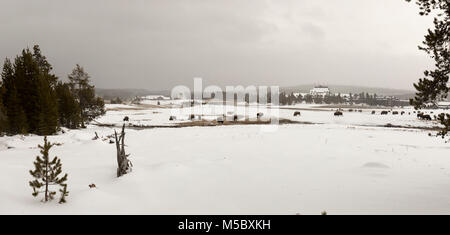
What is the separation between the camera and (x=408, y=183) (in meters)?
11.2

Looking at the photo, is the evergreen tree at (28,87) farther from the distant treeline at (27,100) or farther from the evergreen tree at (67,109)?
the evergreen tree at (67,109)

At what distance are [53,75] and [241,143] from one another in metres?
31.3

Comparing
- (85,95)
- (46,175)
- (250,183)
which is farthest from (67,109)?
(250,183)

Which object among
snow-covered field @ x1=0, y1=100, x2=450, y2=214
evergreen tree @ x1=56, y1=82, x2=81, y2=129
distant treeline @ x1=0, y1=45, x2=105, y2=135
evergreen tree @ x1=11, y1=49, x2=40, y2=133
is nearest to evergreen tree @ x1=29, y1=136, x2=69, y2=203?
snow-covered field @ x1=0, y1=100, x2=450, y2=214

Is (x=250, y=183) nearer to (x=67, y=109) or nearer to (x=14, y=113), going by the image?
(x=14, y=113)

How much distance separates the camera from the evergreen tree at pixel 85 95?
1777 inches

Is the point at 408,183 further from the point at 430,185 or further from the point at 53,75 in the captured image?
the point at 53,75

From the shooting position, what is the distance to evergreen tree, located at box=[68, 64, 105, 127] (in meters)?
45.1

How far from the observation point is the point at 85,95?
148 feet

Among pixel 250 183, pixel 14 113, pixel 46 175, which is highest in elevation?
pixel 14 113

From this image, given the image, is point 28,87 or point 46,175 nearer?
point 46,175

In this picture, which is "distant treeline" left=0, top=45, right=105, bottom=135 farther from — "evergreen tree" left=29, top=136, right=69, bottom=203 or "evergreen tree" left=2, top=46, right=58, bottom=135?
"evergreen tree" left=29, top=136, right=69, bottom=203

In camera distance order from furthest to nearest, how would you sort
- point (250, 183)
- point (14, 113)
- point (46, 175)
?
point (14, 113), point (250, 183), point (46, 175)

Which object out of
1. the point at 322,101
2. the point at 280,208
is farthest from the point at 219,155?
the point at 322,101
